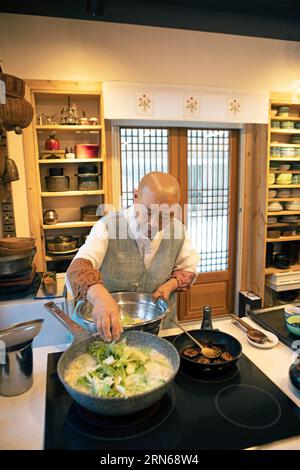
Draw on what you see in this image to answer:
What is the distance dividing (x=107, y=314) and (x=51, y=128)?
2.17 metres

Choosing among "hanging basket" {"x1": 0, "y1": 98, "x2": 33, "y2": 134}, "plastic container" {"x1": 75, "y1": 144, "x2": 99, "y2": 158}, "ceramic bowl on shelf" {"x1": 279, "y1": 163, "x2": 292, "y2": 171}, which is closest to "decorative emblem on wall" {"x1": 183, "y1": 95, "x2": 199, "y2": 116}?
"plastic container" {"x1": 75, "y1": 144, "x2": 99, "y2": 158}

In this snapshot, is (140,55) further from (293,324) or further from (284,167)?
(293,324)

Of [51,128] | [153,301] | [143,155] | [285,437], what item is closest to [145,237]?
[153,301]

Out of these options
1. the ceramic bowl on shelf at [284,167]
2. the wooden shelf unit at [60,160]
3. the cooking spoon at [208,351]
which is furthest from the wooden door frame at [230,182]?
the cooking spoon at [208,351]

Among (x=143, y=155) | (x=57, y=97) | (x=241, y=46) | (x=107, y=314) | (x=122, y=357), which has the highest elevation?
(x=241, y=46)

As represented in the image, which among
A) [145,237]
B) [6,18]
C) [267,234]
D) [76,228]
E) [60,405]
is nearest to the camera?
[60,405]

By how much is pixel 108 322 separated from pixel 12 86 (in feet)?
5.32

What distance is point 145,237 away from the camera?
4.88 feet

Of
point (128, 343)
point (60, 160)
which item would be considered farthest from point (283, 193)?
point (128, 343)

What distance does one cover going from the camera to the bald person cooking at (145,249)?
131 cm

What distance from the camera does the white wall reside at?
2736mm

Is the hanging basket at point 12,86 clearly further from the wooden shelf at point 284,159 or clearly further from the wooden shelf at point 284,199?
the wooden shelf at point 284,199

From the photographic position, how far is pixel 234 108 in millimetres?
3127
